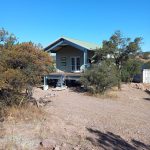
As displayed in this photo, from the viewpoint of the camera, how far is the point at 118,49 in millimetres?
24094

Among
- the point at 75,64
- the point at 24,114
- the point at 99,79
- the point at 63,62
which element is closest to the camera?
the point at 24,114

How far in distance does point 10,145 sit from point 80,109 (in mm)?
6785

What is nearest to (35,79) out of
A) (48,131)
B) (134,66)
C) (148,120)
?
(48,131)

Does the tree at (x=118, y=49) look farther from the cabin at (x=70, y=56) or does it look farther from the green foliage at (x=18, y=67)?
the green foliage at (x=18, y=67)

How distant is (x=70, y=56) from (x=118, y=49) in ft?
23.9

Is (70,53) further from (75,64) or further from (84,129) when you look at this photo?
(84,129)

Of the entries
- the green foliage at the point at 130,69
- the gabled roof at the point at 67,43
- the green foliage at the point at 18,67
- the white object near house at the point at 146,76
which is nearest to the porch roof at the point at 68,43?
the gabled roof at the point at 67,43

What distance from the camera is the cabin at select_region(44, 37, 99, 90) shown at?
25.7 metres

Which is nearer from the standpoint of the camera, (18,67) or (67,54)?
(18,67)

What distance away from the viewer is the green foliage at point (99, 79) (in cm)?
1920

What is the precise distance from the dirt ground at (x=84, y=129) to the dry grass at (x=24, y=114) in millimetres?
296

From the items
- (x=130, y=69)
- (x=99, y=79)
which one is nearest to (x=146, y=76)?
(x=130, y=69)

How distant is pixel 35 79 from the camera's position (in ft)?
39.7

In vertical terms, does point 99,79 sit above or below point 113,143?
above
